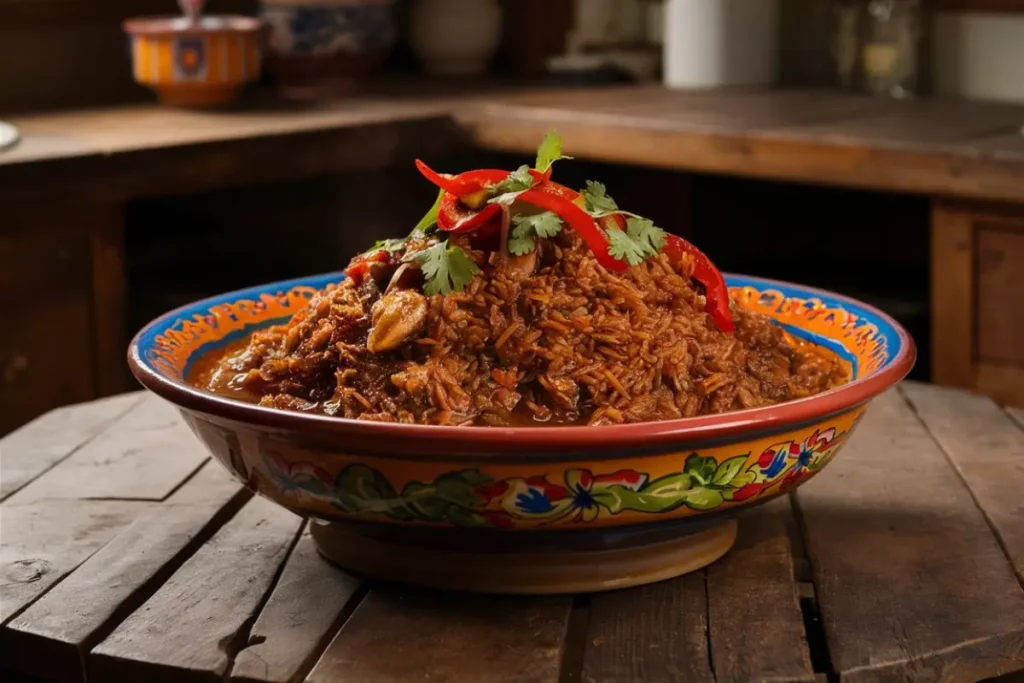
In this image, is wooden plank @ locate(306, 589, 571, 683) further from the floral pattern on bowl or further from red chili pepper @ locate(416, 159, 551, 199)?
red chili pepper @ locate(416, 159, 551, 199)

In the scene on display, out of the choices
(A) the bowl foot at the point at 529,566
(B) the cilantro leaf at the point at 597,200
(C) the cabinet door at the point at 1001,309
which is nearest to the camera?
(A) the bowl foot at the point at 529,566

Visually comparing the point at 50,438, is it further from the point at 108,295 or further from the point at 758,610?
the point at 108,295

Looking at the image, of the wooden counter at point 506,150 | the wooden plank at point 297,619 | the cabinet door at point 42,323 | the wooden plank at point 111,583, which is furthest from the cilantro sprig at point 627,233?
the cabinet door at point 42,323

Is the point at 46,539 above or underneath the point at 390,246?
underneath

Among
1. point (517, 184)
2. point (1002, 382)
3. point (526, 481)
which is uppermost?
point (517, 184)

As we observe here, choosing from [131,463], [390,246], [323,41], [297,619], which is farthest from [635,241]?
[323,41]

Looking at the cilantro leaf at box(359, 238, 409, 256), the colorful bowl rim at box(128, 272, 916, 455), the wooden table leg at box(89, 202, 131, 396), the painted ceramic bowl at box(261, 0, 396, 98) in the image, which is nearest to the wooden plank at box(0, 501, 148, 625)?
the colorful bowl rim at box(128, 272, 916, 455)

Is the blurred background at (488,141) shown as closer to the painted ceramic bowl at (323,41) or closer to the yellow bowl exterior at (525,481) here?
the painted ceramic bowl at (323,41)
